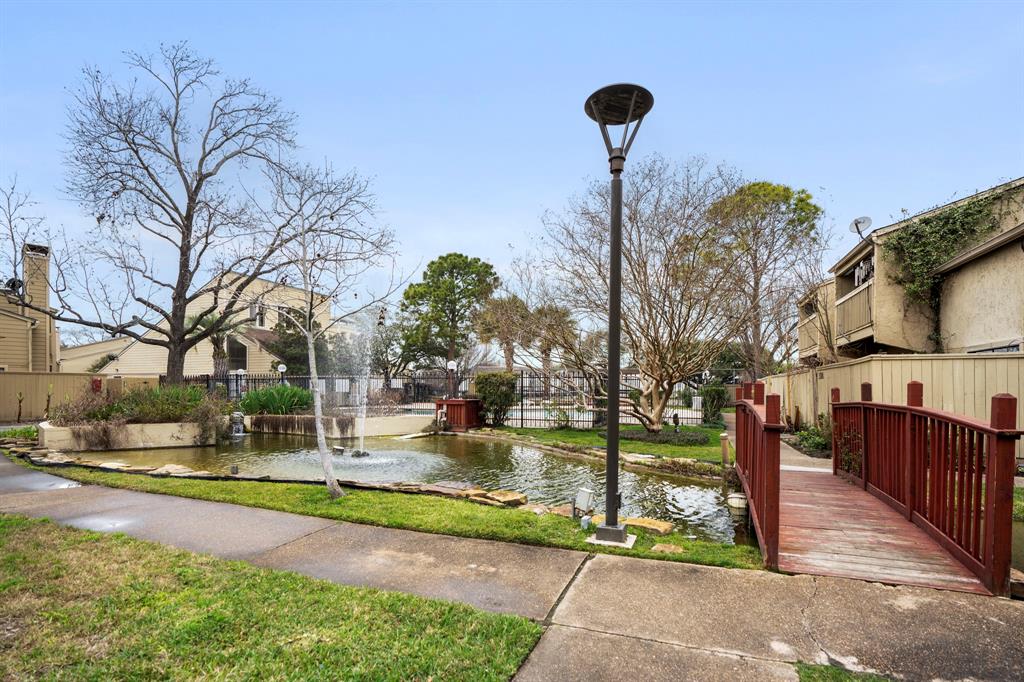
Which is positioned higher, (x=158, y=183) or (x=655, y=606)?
(x=158, y=183)

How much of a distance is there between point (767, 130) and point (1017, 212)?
5417 mm

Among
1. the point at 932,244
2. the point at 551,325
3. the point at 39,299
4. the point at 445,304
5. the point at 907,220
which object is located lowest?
A: the point at 551,325

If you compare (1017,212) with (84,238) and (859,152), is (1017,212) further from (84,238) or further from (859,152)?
(84,238)

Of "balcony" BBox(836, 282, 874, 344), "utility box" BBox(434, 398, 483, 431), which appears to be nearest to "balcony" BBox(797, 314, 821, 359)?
"balcony" BBox(836, 282, 874, 344)

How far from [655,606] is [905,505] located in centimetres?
304

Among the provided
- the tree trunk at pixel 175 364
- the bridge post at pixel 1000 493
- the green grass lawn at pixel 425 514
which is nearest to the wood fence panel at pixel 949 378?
the bridge post at pixel 1000 493

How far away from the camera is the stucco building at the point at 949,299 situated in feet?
28.9

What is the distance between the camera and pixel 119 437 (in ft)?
35.4

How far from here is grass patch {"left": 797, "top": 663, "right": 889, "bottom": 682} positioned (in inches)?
89.4

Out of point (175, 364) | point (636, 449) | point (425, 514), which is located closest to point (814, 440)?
point (636, 449)

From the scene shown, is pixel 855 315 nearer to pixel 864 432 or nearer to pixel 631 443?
pixel 631 443

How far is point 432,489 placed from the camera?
6.24 metres

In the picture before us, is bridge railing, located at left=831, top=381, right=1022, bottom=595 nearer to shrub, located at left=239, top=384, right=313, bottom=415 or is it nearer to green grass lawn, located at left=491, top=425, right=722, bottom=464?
green grass lawn, located at left=491, top=425, right=722, bottom=464

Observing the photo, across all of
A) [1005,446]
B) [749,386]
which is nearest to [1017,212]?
→ [749,386]
